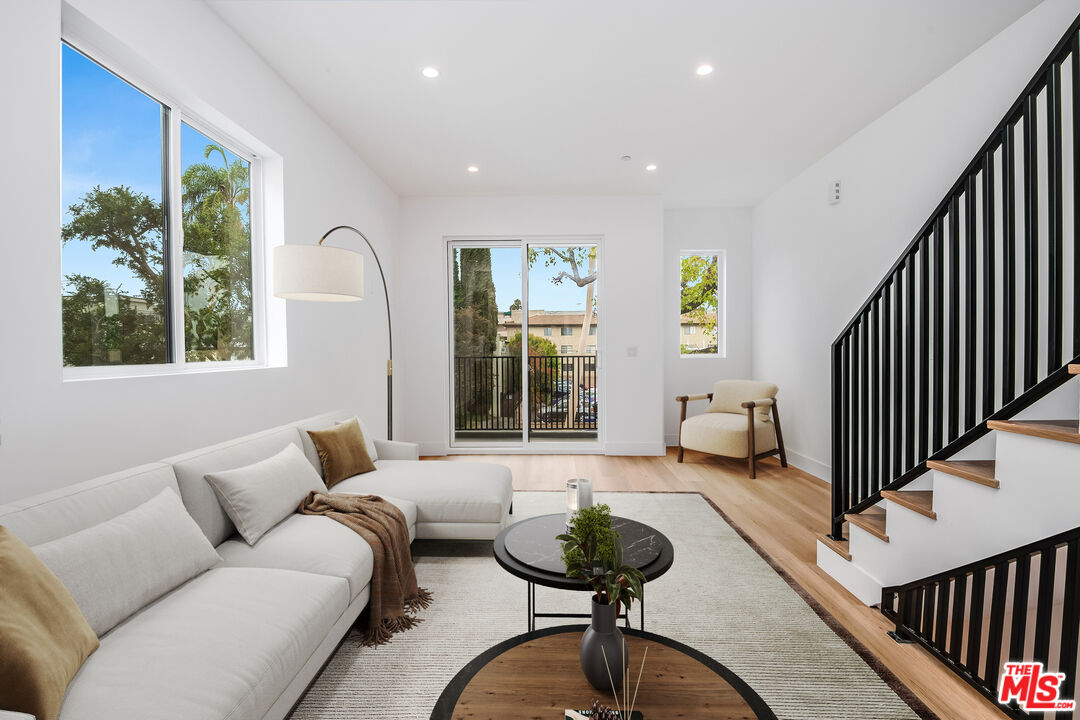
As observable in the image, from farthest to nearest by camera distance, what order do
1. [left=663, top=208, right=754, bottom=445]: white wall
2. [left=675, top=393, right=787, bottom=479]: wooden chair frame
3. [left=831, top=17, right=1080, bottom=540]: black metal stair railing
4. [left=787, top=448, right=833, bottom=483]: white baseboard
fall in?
1. [left=663, top=208, right=754, bottom=445]: white wall
2. [left=675, top=393, right=787, bottom=479]: wooden chair frame
3. [left=787, top=448, right=833, bottom=483]: white baseboard
4. [left=831, top=17, right=1080, bottom=540]: black metal stair railing

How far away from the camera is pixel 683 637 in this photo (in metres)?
2.04

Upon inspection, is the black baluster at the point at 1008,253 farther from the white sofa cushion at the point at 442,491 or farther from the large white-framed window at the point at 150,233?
the large white-framed window at the point at 150,233

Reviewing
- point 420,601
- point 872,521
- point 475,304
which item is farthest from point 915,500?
point 475,304

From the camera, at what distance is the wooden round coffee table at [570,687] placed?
1101 millimetres

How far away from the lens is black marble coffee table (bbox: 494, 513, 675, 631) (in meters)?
1.70

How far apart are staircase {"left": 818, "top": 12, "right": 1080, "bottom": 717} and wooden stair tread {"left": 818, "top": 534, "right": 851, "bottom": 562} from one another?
0.01 meters

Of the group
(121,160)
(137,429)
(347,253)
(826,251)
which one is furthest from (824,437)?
(121,160)

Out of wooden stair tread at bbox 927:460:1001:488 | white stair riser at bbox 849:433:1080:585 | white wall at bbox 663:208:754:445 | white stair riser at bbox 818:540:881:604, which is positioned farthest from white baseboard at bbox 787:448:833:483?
wooden stair tread at bbox 927:460:1001:488

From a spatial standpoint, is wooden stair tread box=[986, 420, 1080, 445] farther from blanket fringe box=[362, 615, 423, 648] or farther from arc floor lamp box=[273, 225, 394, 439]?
arc floor lamp box=[273, 225, 394, 439]

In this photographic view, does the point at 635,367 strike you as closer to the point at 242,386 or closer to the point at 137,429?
the point at 242,386

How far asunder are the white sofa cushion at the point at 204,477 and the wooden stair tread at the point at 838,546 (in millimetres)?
2859

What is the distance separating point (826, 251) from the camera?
4.27 m

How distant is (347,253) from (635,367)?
11.5ft

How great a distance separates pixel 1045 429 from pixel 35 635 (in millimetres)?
2864
